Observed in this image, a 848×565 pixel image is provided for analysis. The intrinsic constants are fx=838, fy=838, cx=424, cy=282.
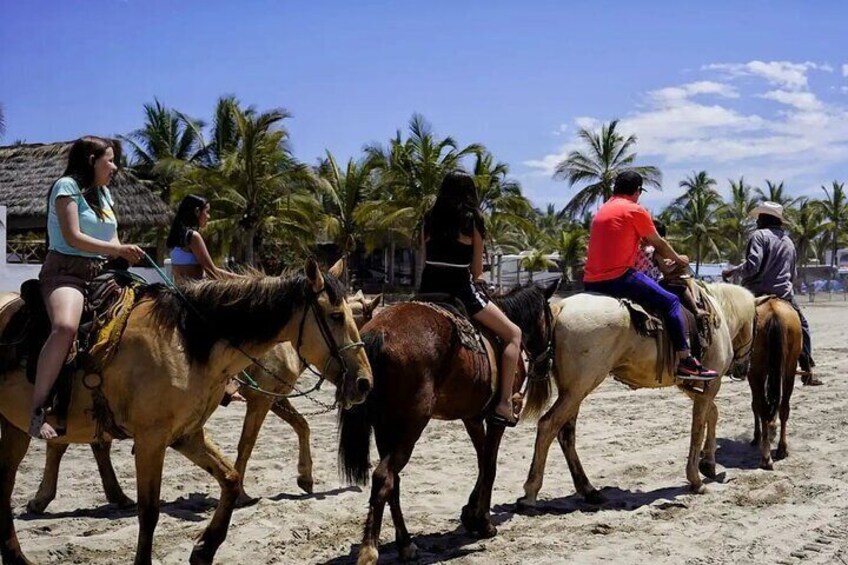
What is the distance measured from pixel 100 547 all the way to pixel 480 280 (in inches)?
120

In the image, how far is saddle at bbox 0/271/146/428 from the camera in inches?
179

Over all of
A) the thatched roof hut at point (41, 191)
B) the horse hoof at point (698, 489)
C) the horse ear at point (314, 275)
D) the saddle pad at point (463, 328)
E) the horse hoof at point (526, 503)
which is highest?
the thatched roof hut at point (41, 191)

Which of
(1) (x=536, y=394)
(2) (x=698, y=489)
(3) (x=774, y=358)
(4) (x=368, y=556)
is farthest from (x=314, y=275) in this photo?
(3) (x=774, y=358)

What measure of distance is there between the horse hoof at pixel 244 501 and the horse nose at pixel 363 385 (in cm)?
243

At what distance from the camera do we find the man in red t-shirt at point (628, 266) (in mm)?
6812

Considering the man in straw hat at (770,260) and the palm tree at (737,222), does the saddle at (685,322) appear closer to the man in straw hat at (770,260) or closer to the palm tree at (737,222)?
the man in straw hat at (770,260)

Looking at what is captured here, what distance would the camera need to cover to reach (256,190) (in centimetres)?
3116

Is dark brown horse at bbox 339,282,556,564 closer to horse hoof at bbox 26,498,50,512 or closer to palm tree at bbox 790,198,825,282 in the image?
horse hoof at bbox 26,498,50,512

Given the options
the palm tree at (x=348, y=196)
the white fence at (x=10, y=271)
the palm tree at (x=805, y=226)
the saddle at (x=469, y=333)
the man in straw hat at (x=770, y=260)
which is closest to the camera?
the saddle at (x=469, y=333)

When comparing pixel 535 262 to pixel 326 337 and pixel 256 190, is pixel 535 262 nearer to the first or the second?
pixel 256 190

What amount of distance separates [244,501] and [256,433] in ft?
1.74

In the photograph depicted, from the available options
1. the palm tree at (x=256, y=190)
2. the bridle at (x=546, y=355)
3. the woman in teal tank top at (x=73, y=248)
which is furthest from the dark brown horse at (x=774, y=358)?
the palm tree at (x=256, y=190)

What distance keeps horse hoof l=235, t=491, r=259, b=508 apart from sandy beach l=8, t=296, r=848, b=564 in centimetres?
9

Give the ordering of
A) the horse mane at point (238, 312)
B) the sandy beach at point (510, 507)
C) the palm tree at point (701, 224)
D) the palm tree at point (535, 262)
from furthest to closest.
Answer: the palm tree at point (701, 224) → the palm tree at point (535, 262) → the sandy beach at point (510, 507) → the horse mane at point (238, 312)
